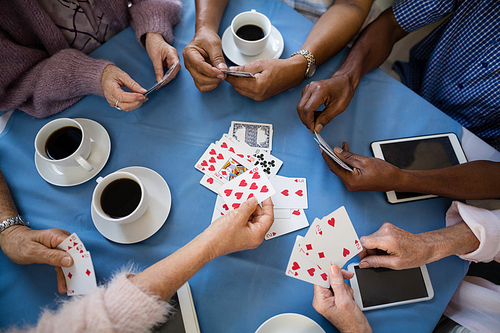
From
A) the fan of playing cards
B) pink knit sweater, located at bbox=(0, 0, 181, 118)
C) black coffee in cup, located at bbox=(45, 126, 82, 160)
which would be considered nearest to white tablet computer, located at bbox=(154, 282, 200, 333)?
the fan of playing cards

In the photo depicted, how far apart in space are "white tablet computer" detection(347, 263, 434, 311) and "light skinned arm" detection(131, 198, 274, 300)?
1.46 ft

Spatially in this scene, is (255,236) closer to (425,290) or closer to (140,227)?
(140,227)

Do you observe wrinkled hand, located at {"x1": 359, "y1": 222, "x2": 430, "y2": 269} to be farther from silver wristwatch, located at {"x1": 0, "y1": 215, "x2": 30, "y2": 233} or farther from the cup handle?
silver wristwatch, located at {"x1": 0, "y1": 215, "x2": 30, "y2": 233}

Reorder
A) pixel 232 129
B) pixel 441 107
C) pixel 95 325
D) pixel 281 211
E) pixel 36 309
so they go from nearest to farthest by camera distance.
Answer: pixel 95 325 → pixel 36 309 → pixel 281 211 → pixel 232 129 → pixel 441 107

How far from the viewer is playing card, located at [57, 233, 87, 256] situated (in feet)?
3.14

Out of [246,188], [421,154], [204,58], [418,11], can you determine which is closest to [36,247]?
[246,188]

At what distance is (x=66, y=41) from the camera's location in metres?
1.23

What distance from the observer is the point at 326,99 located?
1.18 m

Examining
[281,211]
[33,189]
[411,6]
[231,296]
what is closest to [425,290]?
[281,211]

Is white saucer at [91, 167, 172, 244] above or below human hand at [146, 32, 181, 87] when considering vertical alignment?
below

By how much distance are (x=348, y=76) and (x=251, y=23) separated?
58 centimetres

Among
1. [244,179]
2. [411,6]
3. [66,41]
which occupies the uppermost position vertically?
[411,6]

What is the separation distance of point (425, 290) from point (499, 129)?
3.43 feet

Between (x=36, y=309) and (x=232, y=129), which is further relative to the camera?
(x=232, y=129)
